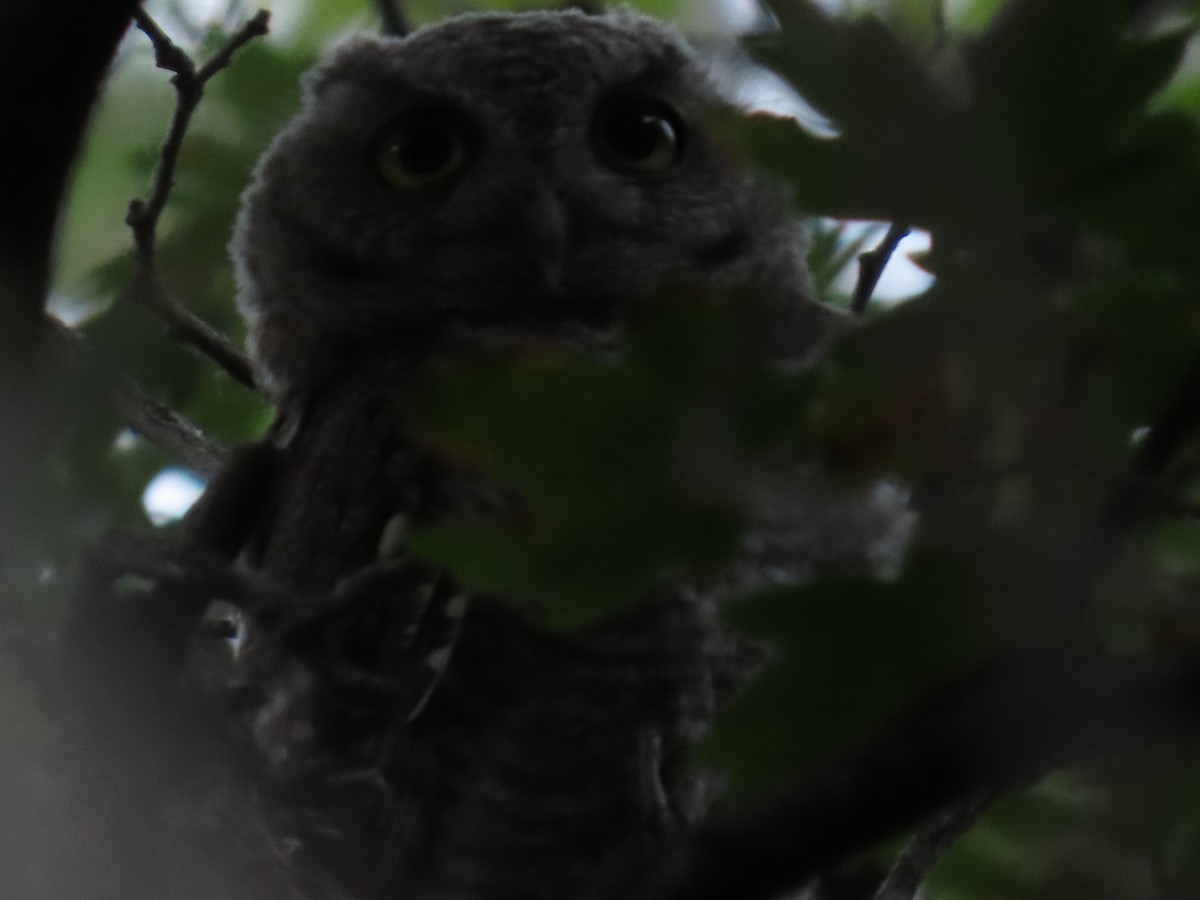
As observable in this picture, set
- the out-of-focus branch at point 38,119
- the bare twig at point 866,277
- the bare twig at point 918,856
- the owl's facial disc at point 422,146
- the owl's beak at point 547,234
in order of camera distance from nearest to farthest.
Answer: the out-of-focus branch at point 38,119, the bare twig at point 918,856, the bare twig at point 866,277, the owl's beak at point 547,234, the owl's facial disc at point 422,146

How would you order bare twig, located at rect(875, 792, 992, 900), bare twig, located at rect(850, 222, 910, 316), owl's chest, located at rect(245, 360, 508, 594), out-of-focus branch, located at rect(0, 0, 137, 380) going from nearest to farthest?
out-of-focus branch, located at rect(0, 0, 137, 380)
bare twig, located at rect(875, 792, 992, 900)
owl's chest, located at rect(245, 360, 508, 594)
bare twig, located at rect(850, 222, 910, 316)

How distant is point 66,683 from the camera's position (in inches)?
64.3

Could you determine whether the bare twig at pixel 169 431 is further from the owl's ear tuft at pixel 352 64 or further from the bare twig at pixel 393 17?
the bare twig at pixel 393 17

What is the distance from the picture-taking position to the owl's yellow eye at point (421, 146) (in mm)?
3201

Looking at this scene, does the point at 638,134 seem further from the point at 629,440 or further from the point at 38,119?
the point at 629,440

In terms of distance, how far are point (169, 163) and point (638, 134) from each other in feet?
3.75

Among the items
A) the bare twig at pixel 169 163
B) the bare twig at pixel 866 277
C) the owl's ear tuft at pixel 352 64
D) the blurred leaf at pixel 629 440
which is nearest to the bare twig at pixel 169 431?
the bare twig at pixel 169 163

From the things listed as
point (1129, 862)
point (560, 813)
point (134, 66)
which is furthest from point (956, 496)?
point (134, 66)

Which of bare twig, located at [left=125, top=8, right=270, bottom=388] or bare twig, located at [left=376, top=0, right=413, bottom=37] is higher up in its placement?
bare twig, located at [left=125, top=8, right=270, bottom=388]

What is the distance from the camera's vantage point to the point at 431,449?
128cm

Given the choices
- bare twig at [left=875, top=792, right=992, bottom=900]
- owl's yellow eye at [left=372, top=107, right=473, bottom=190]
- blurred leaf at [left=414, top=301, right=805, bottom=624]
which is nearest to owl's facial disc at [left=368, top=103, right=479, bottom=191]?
owl's yellow eye at [left=372, top=107, right=473, bottom=190]

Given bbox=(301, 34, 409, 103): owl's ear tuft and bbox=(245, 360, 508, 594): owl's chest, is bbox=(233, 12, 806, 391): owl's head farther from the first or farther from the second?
bbox=(245, 360, 508, 594): owl's chest

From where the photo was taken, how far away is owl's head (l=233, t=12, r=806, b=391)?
9.85ft

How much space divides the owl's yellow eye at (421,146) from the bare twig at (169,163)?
579 millimetres
